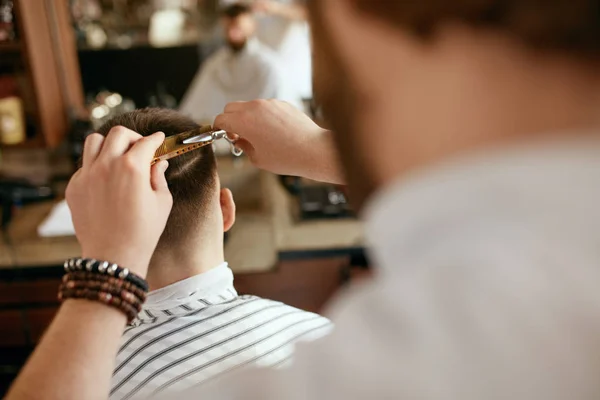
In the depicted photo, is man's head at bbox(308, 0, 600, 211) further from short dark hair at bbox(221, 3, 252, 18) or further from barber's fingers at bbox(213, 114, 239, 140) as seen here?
short dark hair at bbox(221, 3, 252, 18)

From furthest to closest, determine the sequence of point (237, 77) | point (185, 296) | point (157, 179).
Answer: point (237, 77) < point (185, 296) < point (157, 179)

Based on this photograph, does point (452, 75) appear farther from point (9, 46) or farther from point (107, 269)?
point (9, 46)

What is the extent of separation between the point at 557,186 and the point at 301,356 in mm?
174

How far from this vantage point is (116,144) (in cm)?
65

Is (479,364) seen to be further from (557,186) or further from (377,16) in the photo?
(377,16)

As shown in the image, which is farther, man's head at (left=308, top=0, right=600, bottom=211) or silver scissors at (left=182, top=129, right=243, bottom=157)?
silver scissors at (left=182, top=129, right=243, bottom=157)

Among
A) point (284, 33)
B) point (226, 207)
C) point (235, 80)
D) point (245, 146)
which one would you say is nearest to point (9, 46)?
point (235, 80)

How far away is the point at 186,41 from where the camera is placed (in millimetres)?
2215

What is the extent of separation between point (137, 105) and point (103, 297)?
1909 mm

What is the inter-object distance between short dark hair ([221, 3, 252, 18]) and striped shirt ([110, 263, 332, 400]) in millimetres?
1366

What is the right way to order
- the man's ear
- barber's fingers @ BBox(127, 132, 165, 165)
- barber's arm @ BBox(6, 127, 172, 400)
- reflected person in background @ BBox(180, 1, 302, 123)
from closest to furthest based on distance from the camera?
barber's arm @ BBox(6, 127, 172, 400) < barber's fingers @ BBox(127, 132, 165, 165) < the man's ear < reflected person in background @ BBox(180, 1, 302, 123)

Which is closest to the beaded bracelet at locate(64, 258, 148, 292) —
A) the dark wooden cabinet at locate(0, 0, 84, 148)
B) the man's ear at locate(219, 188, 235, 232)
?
the man's ear at locate(219, 188, 235, 232)

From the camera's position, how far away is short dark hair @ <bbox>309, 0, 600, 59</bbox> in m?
0.30

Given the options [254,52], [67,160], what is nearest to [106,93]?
[67,160]
